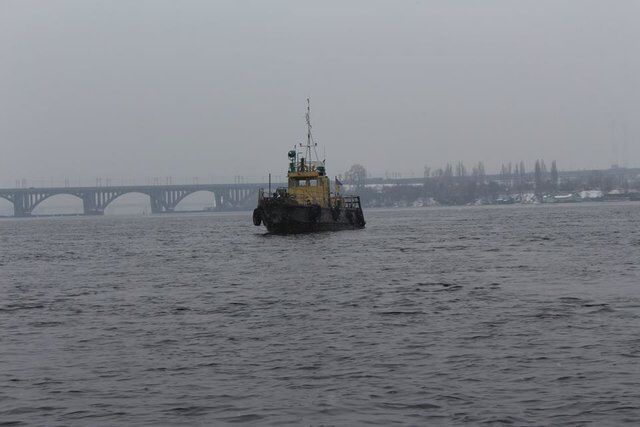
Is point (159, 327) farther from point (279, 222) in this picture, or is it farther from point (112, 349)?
point (279, 222)

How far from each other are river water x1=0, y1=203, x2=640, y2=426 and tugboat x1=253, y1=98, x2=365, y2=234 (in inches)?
1296

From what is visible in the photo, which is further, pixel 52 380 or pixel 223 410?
pixel 52 380

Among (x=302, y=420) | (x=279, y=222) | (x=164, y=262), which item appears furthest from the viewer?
(x=279, y=222)

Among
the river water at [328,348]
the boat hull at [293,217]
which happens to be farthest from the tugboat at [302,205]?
the river water at [328,348]

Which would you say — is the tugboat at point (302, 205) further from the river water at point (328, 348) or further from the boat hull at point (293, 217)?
the river water at point (328, 348)

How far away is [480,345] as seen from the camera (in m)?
17.7

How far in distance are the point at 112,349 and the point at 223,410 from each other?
5787 millimetres

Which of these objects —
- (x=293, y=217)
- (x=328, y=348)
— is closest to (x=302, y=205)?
(x=293, y=217)

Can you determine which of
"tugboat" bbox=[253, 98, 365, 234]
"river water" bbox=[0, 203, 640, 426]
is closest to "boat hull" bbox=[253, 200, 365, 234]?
"tugboat" bbox=[253, 98, 365, 234]

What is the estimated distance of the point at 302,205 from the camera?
226 ft

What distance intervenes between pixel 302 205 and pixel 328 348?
5128 cm

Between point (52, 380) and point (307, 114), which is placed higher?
point (307, 114)

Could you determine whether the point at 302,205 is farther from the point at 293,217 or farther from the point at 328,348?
the point at 328,348

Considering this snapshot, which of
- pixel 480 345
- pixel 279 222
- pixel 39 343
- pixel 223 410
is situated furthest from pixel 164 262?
pixel 223 410
